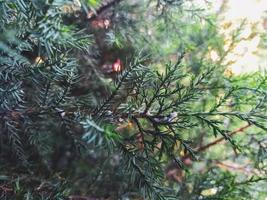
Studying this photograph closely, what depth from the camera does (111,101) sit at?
976 millimetres

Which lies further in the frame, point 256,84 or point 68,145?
Result: point 68,145

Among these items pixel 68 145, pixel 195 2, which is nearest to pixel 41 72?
pixel 195 2

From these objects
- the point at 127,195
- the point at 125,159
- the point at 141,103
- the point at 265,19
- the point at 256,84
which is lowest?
the point at 127,195

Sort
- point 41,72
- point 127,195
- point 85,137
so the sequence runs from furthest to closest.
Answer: point 127,195, point 41,72, point 85,137

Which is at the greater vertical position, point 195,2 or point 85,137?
point 195,2

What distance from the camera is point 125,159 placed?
92 cm

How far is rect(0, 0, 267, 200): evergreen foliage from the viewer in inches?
33.9

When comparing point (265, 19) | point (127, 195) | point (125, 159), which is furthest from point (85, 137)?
point (265, 19)

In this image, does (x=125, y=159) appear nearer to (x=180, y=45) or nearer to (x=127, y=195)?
(x=127, y=195)

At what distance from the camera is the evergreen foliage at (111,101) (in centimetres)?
86

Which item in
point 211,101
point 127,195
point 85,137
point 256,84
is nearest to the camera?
point 85,137

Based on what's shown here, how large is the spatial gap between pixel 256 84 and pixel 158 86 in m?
0.31

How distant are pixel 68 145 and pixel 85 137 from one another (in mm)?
871

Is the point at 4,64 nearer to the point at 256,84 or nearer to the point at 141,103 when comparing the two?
the point at 141,103
